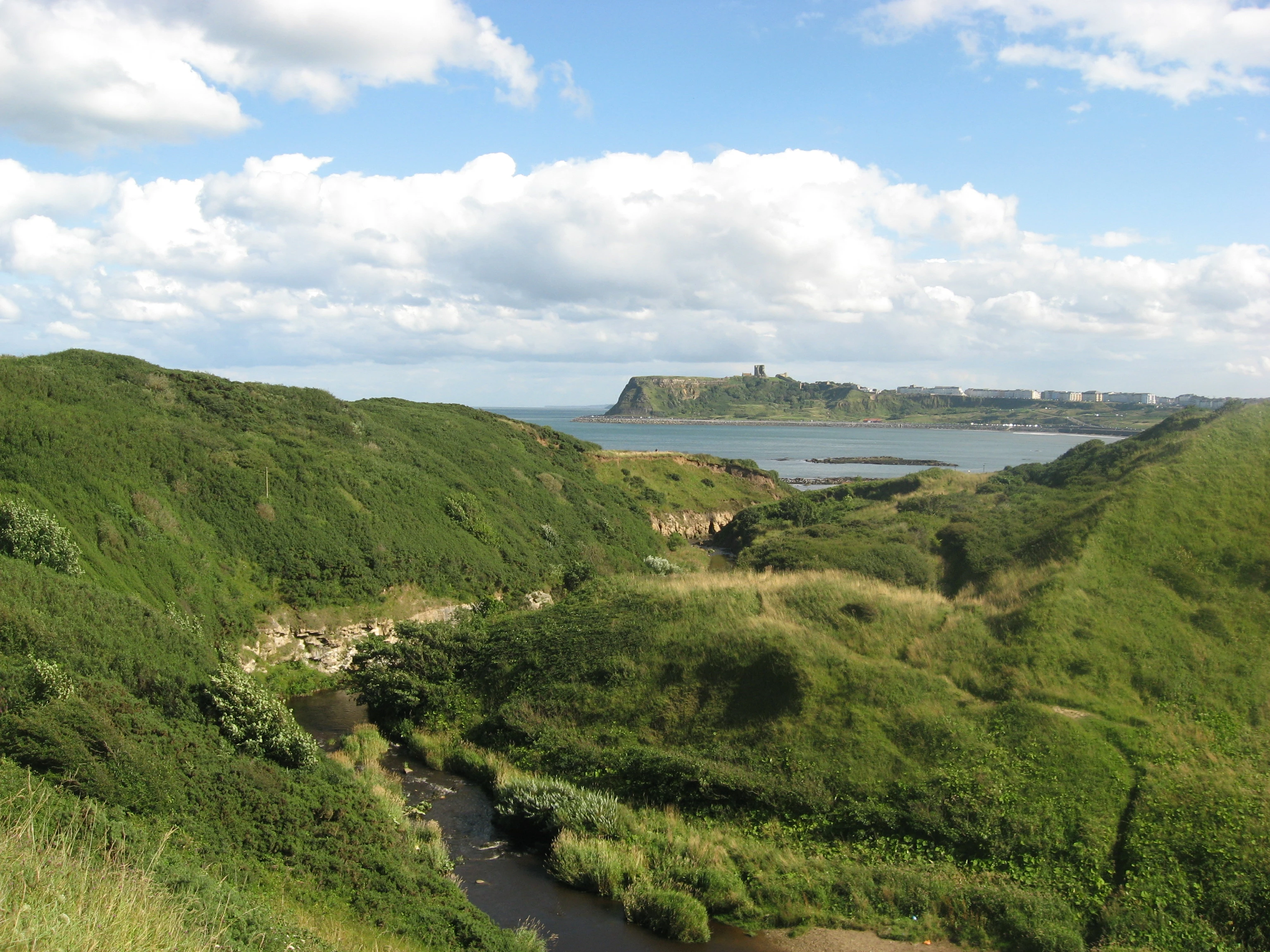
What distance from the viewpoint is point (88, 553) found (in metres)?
26.4

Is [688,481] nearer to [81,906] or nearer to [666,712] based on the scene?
[666,712]

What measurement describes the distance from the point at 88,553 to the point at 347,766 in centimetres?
1328

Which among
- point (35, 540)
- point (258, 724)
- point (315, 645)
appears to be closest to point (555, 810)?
point (258, 724)

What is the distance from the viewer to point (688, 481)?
8056cm

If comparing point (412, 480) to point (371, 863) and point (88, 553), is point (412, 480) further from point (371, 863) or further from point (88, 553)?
point (371, 863)

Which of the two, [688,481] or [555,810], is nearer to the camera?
[555,810]

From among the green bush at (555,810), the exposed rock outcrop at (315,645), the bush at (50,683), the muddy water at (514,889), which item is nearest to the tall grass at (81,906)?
the bush at (50,683)

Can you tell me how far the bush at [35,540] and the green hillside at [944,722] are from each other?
9360mm

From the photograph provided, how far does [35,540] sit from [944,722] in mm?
25855

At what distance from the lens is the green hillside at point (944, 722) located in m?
15.7

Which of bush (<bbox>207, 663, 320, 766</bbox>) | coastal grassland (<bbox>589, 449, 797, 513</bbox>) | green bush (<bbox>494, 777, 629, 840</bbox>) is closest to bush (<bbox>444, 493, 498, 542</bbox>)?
bush (<bbox>207, 663, 320, 766</bbox>)

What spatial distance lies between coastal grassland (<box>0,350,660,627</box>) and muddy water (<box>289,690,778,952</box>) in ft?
41.7

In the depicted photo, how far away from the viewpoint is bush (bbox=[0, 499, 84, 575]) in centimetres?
2325

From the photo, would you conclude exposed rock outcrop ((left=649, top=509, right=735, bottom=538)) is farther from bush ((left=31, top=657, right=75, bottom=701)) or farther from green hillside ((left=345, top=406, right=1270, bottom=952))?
bush ((left=31, top=657, right=75, bottom=701))
